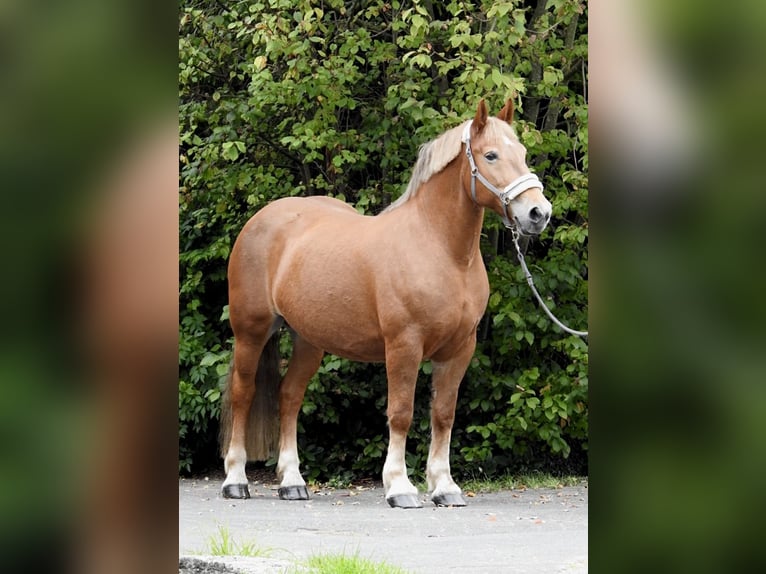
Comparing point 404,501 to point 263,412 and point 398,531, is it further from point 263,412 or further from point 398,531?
point 263,412

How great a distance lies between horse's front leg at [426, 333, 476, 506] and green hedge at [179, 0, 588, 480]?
3.67ft

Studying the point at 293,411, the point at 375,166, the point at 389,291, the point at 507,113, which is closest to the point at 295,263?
the point at 389,291

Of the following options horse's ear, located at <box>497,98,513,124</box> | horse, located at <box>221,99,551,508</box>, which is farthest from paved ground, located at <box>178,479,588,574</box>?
horse's ear, located at <box>497,98,513,124</box>

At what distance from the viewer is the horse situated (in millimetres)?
5297

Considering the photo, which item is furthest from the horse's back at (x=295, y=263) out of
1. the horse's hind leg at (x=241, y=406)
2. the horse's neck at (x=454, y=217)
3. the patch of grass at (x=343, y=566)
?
the patch of grass at (x=343, y=566)

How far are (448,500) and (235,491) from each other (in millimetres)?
1426

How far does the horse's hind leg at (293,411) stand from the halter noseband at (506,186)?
1.73 metres

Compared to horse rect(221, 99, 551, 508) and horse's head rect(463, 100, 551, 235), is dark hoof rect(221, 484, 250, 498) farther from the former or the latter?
horse's head rect(463, 100, 551, 235)

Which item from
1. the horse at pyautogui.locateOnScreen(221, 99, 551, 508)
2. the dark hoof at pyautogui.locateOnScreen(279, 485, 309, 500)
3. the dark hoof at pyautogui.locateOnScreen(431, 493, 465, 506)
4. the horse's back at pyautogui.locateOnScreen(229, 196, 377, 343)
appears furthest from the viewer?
the dark hoof at pyautogui.locateOnScreen(279, 485, 309, 500)
